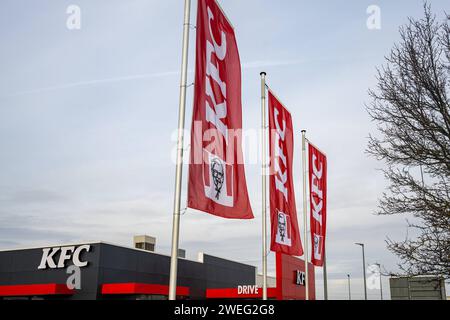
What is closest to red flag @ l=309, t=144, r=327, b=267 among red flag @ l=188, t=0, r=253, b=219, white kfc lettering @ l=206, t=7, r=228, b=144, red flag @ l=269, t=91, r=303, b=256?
red flag @ l=269, t=91, r=303, b=256

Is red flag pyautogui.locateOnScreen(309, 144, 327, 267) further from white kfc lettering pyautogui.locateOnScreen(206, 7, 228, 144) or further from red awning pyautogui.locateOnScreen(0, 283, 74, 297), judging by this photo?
red awning pyautogui.locateOnScreen(0, 283, 74, 297)

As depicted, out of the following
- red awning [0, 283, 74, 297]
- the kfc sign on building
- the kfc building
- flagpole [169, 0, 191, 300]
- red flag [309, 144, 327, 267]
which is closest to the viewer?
flagpole [169, 0, 191, 300]

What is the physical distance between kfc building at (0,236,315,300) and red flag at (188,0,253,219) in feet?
53.1

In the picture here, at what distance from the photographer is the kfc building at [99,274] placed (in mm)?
26648

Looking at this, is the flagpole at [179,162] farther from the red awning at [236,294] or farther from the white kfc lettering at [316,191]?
the red awning at [236,294]

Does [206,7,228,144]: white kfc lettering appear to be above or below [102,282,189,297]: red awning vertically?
above

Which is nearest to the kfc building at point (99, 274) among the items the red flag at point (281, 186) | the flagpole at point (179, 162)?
the red flag at point (281, 186)

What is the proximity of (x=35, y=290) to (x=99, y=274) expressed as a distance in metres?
3.46

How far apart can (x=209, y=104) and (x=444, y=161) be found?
21.3 ft

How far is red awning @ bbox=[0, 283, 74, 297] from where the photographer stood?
25578 millimetres

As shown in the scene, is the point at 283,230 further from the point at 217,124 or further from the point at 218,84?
the point at 218,84

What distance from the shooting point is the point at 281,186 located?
16.3 metres

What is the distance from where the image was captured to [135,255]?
2998 centimetres
